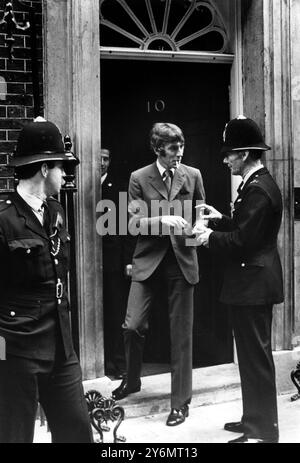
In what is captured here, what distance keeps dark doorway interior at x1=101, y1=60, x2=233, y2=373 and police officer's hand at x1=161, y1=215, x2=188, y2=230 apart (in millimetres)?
1505

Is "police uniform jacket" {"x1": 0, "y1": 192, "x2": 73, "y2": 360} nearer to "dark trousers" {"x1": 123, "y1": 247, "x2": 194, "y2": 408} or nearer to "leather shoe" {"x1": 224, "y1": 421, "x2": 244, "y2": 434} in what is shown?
"dark trousers" {"x1": 123, "y1": 247, "x2": 194, "y2": 408}

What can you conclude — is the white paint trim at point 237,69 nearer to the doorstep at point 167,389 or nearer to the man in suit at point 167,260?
the man in suit at point 167,260

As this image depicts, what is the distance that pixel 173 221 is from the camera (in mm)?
5641

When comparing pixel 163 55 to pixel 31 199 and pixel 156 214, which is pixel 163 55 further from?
pixel 31 199

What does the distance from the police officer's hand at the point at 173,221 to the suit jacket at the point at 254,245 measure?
0.46 m

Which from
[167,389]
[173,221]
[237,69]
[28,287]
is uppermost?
[237,69]

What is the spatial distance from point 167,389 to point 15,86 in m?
2.94

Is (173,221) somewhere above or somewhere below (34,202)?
below

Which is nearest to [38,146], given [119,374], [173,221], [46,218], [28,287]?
[46,218]

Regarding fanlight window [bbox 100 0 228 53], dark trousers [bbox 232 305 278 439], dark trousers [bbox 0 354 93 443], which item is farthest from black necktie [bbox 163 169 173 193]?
dark trousers [bbox 0 354 93 443]

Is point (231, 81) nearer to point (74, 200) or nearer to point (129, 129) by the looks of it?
point (129, 129)

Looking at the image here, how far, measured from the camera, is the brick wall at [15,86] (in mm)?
5742

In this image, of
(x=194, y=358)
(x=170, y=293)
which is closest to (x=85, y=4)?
(x=170, y=293)
